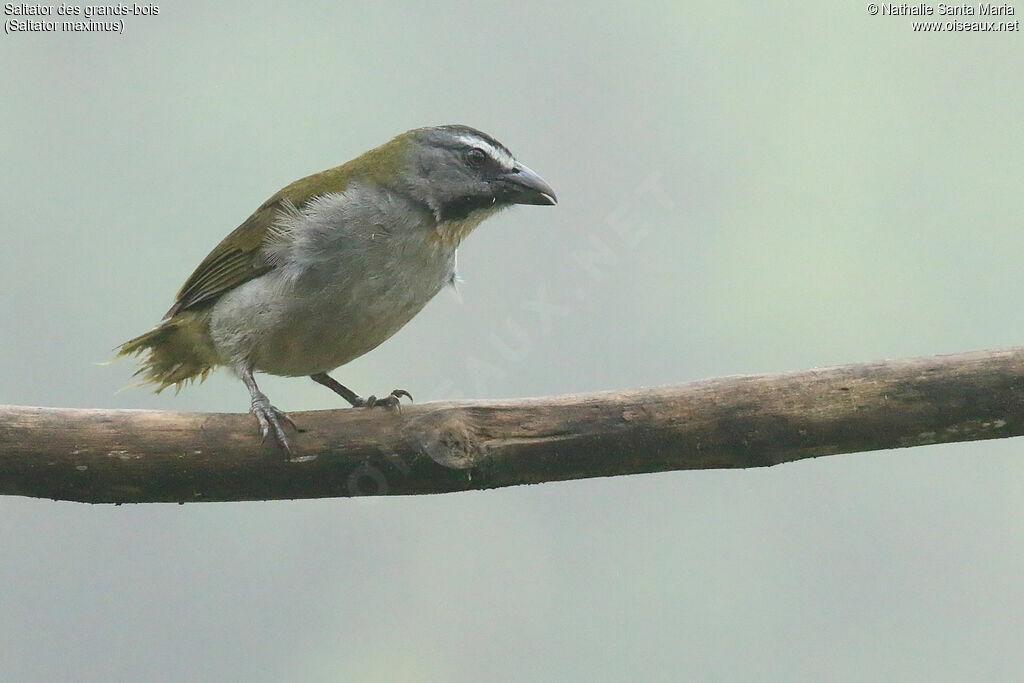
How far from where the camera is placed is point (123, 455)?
286cm

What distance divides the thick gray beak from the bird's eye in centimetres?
10

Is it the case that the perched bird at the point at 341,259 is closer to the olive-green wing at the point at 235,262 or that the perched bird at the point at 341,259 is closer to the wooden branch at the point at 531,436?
the olive-green wing at the point at 235,262

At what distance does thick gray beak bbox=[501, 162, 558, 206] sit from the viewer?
3777mm

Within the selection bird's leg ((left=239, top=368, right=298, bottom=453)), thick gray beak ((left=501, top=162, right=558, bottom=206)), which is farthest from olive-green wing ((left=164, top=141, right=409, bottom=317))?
bird's leg ((left=239, top=368, right=298, bottom=453))

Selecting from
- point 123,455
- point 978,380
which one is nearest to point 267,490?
point 123,455

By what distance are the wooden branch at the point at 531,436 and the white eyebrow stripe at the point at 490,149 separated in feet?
3.87

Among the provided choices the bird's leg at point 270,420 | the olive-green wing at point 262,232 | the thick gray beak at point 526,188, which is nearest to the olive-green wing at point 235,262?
the olive-green wing at point 262,232

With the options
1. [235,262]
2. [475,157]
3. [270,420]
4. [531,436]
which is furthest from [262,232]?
[531,436]

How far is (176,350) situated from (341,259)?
92 cm

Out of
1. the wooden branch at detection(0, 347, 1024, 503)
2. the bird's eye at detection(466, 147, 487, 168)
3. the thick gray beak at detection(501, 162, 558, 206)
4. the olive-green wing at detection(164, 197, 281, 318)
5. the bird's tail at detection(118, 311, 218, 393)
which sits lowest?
the wooden branch at detection(0, 347, 1024, 503)

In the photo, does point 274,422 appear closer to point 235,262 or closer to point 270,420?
point 270,420

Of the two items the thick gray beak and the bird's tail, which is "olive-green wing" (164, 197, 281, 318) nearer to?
the bird's tail

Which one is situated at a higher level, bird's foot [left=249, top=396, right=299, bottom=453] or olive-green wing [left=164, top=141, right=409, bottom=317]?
olive-green wing [left=164, top=141, right=409, bottom=317]

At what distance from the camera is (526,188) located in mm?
3787
